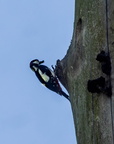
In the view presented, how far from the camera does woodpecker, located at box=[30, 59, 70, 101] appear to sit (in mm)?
7087

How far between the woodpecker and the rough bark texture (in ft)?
9.44

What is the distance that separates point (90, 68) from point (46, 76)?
4.41m

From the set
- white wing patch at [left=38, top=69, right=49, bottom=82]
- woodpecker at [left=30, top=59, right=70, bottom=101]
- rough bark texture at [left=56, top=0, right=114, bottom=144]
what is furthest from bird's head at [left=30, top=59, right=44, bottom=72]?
rough bark texture at [left=56, top=0, right=114, bottom=144]

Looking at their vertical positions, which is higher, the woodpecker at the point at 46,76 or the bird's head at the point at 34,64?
the bird's head at the point at 34,64

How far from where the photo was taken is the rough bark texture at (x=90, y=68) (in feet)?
9.86

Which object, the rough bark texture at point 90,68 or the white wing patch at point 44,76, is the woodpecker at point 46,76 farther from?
the rough bark texture at point 90,68

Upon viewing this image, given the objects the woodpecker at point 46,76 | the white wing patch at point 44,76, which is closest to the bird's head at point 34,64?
the woodpecker at point 46,76

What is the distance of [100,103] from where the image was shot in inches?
121

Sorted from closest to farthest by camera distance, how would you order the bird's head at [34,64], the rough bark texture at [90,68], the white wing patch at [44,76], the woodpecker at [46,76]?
the rough bark texture at [90,68] → the woodpecker at [46,76] → the white wing patch at [44,76] → the bird's head at [34,64]

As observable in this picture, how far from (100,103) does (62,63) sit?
0.80 metres

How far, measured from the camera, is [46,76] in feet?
25.0

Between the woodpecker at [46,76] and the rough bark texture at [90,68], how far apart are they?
2.88m

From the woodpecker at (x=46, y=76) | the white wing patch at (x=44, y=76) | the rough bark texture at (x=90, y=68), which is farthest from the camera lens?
the white wing patch at (x=44, y=76)

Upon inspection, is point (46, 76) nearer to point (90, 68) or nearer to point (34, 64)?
point (34, 64)
